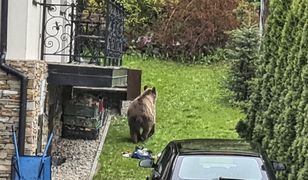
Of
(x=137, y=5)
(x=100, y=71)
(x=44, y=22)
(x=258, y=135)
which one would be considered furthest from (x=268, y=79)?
(x=137, y=5)

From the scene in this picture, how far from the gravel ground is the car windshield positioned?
524 cm

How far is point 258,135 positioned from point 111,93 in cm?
686

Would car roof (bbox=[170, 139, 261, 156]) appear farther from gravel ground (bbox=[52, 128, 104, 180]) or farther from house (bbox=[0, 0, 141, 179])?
gravel ground (bbox=[52, 128, 104, 180])

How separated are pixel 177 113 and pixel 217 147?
Result: 10.9 metres

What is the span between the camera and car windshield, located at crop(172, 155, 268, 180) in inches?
326

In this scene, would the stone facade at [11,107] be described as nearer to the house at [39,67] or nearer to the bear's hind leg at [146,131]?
the house at [39,67]

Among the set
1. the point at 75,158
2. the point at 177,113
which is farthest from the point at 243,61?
the point at 75,158

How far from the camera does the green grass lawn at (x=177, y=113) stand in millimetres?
15078

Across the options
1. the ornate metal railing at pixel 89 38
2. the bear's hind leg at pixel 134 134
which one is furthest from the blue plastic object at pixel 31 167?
the bear's hind leg at pixel 134 134

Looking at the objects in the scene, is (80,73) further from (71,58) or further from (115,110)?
(115,110)

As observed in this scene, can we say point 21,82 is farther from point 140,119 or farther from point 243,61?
point 243,61

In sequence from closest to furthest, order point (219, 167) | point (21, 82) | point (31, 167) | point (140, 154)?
point (219, 167), point (31, 167), point (21, 82), point (140, 154)

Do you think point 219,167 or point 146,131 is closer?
point 219,167

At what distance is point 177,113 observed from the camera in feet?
64.6
